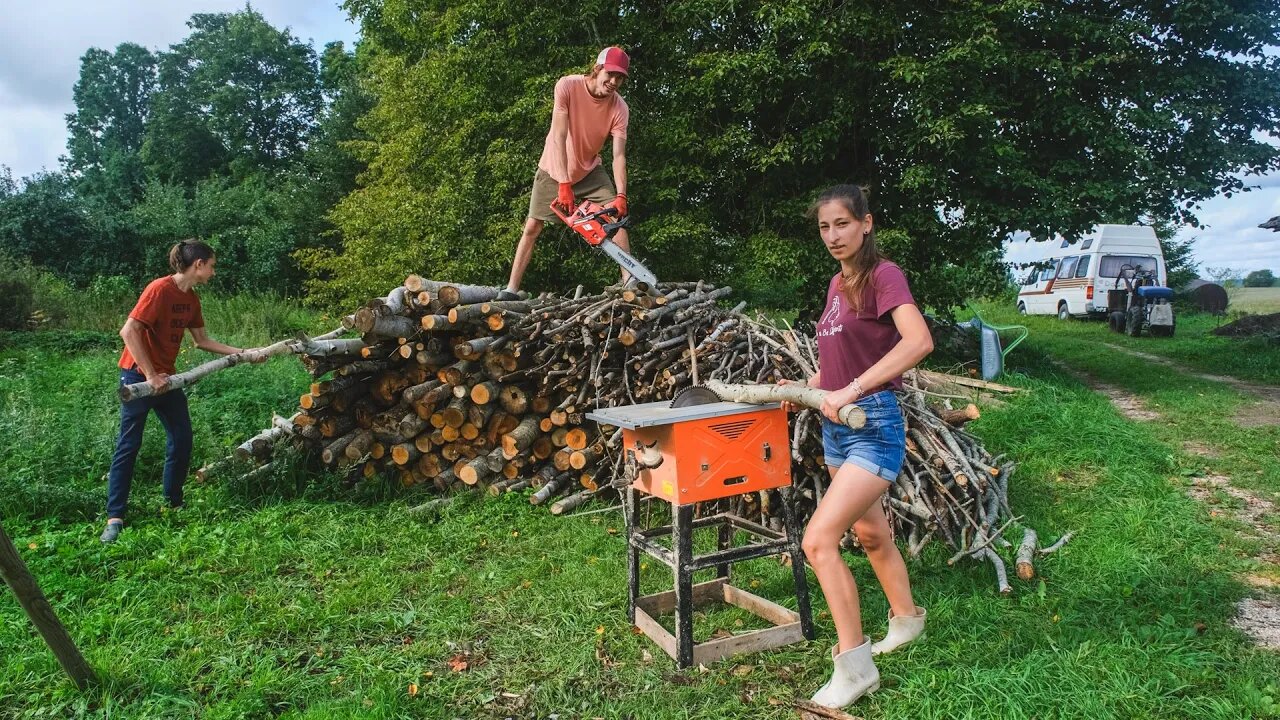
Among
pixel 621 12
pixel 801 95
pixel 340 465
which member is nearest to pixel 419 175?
pixel 621 12

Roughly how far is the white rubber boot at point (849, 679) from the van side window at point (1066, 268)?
20202mm

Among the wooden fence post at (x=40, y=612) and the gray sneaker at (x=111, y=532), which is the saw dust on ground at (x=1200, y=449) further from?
the gray sneaker at (x=111, y=532)

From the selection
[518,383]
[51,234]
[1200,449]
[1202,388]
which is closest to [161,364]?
[518,383]

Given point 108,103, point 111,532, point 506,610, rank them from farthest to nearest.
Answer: point 108,103, point 111,532, point 506,610

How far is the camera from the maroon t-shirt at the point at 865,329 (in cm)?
287

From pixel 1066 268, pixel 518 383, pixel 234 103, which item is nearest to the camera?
pixel 518 383

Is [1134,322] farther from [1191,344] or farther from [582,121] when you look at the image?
[582,121]

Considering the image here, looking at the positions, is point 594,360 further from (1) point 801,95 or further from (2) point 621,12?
(2) point 621,12

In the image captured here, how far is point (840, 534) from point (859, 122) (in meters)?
9.06

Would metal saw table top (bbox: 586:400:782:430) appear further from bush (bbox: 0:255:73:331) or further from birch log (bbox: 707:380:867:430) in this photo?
bush (bbox: 0:255:73:331)

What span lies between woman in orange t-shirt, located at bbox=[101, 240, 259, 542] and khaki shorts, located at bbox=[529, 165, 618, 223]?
2.80 metres

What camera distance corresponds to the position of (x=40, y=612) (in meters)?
2.84

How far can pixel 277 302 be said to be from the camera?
15477mm

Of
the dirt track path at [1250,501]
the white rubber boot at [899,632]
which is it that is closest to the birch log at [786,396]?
the white rubber boot at [899,632]
